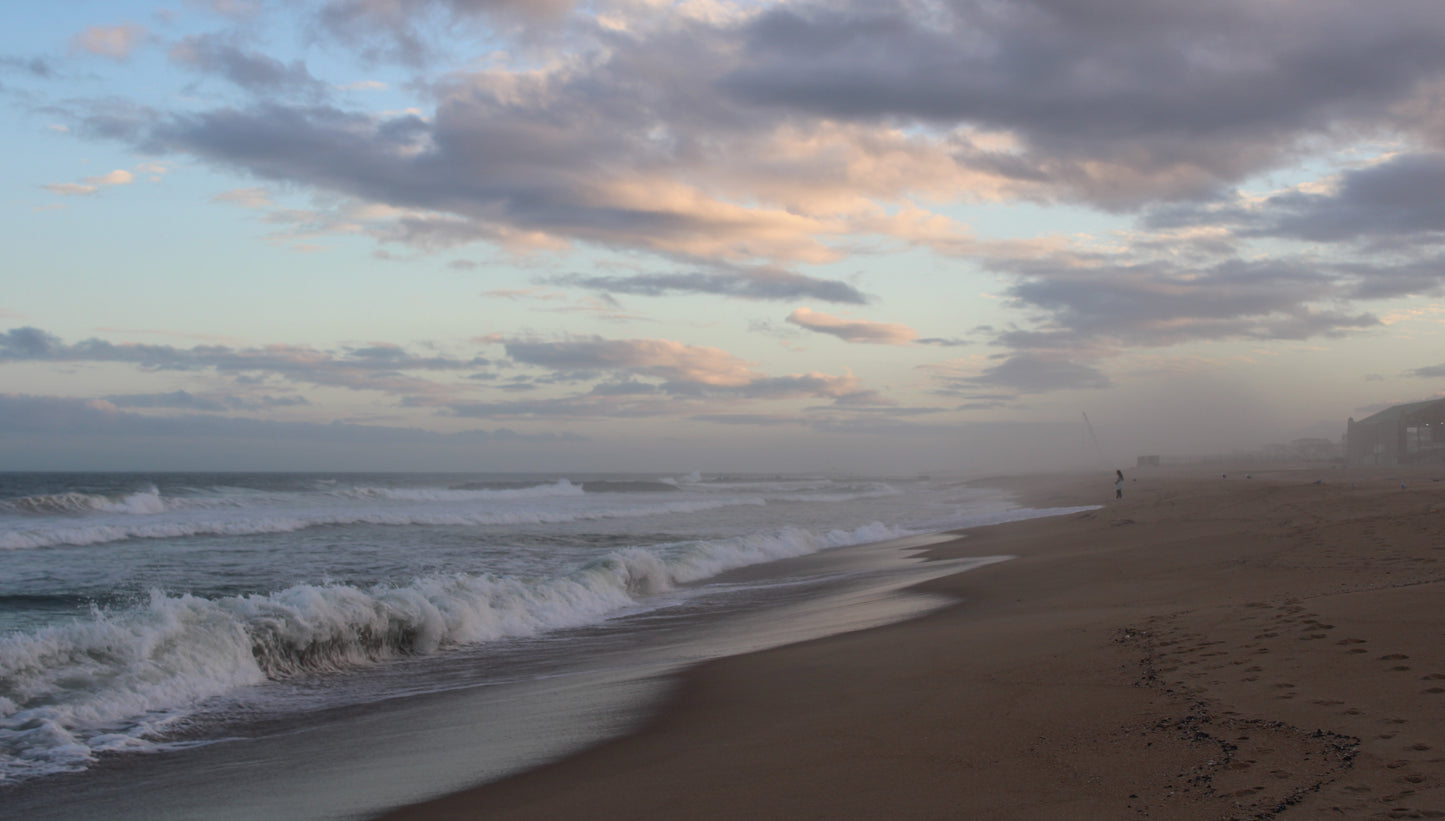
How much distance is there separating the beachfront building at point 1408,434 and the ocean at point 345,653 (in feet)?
149

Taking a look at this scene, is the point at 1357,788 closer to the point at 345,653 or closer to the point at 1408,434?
the point at 345,653

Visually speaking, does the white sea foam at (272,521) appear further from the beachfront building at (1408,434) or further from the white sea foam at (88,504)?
the beachfront building at (1408,434)

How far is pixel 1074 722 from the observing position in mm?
4973

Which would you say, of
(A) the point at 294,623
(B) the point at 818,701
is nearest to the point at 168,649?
(A) the point at 294,623

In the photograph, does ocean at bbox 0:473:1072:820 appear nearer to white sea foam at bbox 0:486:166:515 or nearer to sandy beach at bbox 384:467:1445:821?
sandy beach at bbox 384:467:1445:821

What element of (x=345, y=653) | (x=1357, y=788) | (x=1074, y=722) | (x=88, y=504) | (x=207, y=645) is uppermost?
(x=1357, y=788)

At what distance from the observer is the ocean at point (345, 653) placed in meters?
5.64

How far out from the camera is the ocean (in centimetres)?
564

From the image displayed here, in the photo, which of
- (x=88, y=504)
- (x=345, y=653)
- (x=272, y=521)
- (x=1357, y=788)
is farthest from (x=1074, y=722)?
(x=88, y=504)

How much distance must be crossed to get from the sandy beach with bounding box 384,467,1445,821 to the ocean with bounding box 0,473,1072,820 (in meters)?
0.92

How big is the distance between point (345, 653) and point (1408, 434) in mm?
62182

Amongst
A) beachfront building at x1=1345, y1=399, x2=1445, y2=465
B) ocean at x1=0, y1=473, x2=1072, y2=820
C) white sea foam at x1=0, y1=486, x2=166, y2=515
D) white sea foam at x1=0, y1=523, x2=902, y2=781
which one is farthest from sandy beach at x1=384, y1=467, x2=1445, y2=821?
beachfront building at x1=1345, y1=399, x2=1445, y2=465

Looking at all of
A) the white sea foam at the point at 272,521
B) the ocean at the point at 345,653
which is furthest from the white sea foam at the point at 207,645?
the white sea foam at the point at 272,521

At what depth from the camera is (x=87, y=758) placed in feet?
20.2
